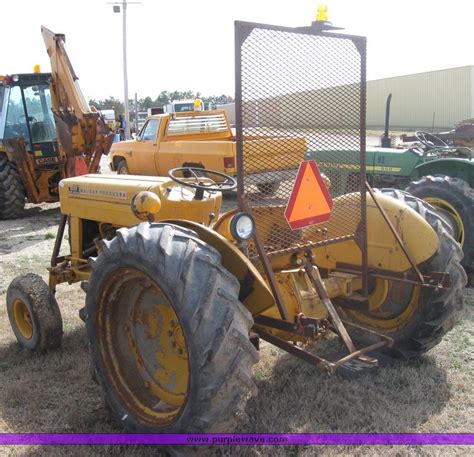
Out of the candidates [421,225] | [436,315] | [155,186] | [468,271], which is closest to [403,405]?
[436,315]

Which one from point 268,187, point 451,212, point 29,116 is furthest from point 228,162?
point 268,187

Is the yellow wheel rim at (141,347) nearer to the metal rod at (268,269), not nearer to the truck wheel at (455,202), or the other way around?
the metal rod at (268,269)

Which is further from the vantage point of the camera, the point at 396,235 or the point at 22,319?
the point at 22,319

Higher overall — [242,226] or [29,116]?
[29,116]

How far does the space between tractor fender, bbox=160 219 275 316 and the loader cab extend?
846 cm

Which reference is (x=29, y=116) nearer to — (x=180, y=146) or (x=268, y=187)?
(x=180, y=146)

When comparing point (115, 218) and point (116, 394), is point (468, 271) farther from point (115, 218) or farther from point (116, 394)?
point (116, 394)

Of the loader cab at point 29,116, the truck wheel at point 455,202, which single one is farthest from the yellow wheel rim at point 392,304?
the loader cab at point 29,116

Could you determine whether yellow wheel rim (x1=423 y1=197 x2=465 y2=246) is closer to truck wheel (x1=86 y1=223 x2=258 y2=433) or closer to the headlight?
the headlight

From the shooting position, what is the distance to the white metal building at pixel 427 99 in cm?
3372

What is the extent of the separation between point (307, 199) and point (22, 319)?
268 cm

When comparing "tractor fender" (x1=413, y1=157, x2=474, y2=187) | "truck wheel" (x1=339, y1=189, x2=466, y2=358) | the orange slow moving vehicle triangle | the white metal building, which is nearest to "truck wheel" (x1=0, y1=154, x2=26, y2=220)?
"tractor fender" (x1=413, y1=157, x2=474, y2=187)

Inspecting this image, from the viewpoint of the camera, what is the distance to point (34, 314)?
4.21 meters

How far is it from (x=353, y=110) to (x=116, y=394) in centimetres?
214
